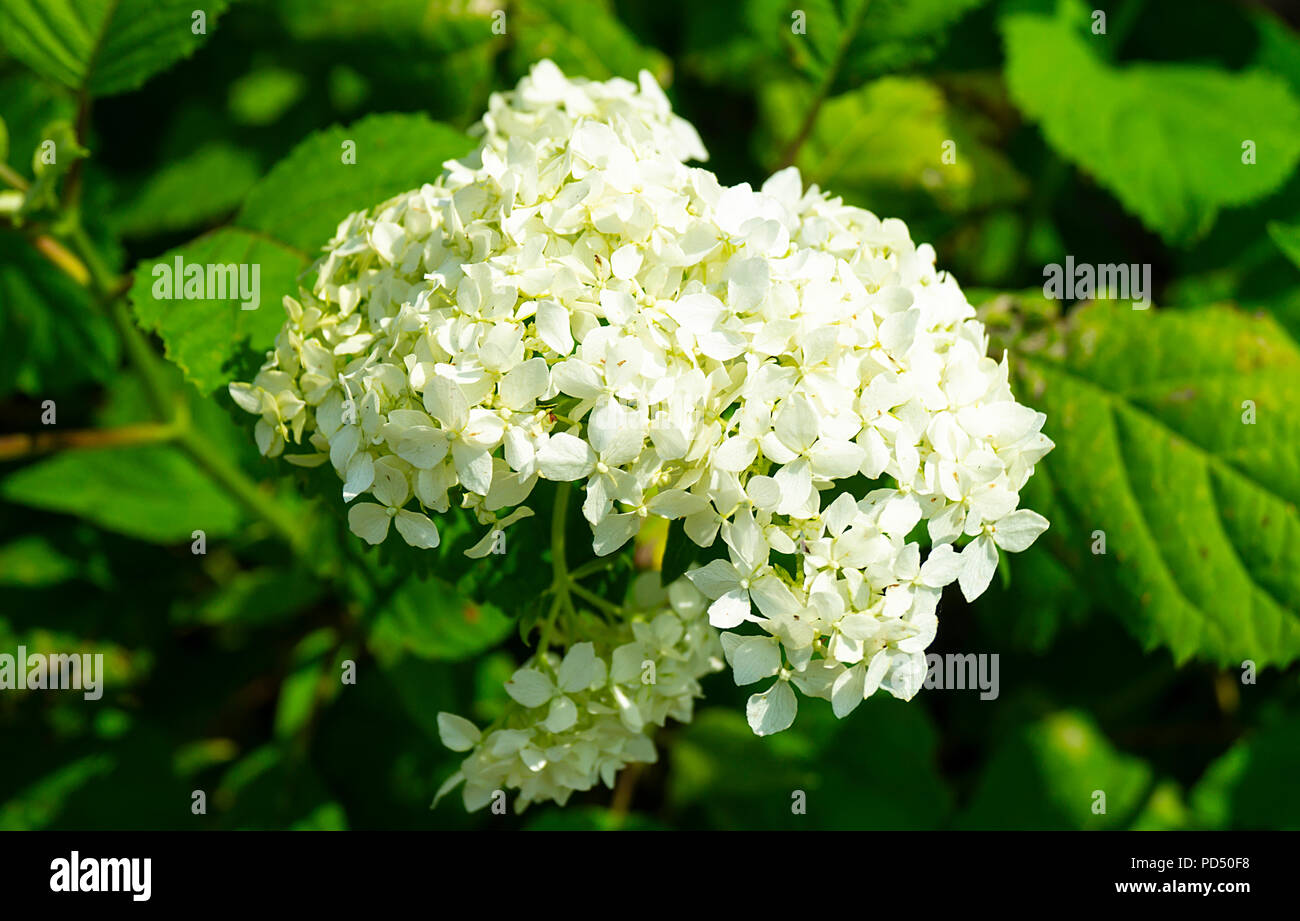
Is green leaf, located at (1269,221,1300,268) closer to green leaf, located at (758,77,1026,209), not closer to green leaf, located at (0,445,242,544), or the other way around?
green leaf, located at (758,77,1026,209)

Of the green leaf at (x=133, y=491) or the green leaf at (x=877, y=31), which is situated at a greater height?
the green leaf at (x=877, y=31)

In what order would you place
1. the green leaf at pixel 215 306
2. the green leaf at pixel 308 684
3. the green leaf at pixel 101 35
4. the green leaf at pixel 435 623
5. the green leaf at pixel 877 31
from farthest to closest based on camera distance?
the green leaf at pixel 308 684 → the green leaf at pixel 877 31 → the green leaf at pixel 435 623 → the green leaf at pixel 101 35 → the green leaf at pixel 215 306

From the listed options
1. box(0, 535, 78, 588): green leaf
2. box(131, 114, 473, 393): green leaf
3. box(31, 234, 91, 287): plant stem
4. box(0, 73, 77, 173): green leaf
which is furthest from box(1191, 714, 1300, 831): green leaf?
box(0, 73, 77, 173): green leaf

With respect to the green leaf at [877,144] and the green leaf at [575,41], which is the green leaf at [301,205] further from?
the green leaf at [877,144]

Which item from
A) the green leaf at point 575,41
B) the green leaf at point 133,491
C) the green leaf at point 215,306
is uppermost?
the green leaf at point 575,41

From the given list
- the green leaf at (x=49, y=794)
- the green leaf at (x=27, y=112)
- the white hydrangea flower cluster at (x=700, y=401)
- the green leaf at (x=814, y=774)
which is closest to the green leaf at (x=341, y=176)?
the white hydrangea flower cluster at (x=700, y=401)

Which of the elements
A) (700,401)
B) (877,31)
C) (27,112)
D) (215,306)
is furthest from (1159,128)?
(27,112)
